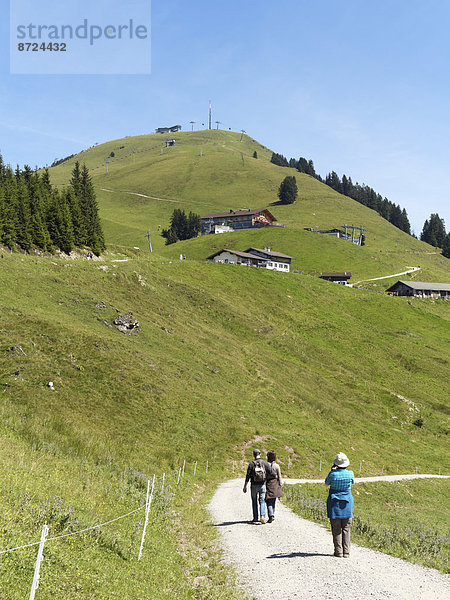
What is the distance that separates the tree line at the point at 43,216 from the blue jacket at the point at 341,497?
71.1m

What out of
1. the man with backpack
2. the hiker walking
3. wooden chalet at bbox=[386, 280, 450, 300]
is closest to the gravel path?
the man with backpack

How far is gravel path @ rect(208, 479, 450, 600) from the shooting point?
32.0 feet

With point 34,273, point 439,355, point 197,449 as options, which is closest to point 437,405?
point 439,355

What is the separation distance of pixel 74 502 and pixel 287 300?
8528 cm

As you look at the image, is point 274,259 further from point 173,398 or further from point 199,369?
point 173,398

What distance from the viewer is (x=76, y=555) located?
9664 mm

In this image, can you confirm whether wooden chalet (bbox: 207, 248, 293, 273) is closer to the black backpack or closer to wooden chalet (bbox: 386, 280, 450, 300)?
wooden chalet (bbox: 386, 280, 450, 300)

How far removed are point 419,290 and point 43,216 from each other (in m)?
99.4

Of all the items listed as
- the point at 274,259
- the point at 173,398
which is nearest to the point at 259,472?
the point at 173,398

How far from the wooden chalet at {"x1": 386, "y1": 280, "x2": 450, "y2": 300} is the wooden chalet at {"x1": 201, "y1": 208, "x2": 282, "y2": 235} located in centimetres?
7963

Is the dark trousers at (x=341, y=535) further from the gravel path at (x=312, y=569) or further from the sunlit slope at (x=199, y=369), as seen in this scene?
the sunlit slope at (x=199, y=369)

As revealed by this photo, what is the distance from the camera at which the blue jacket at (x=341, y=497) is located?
12344 millimetres

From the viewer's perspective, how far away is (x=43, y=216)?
77812 millimetres

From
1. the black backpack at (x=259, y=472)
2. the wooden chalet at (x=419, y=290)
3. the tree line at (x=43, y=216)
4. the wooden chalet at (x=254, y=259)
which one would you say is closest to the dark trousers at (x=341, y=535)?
the black backpack at (x=259, y=472)
